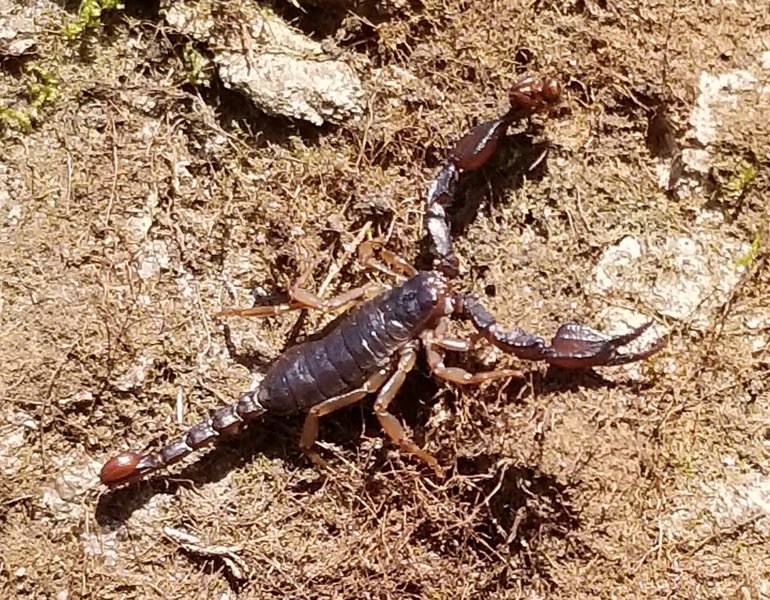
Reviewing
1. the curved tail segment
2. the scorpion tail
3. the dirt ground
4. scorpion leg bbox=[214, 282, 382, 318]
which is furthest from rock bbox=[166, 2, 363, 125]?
the scorpion tail

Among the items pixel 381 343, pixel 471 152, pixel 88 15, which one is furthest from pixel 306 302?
pixel 88 15

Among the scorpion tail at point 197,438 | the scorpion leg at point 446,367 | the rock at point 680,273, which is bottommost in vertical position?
the scorpion tail at point 197,438

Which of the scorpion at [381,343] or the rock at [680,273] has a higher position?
the rock at [680,273]

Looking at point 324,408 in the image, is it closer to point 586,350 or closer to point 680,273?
point 586,350

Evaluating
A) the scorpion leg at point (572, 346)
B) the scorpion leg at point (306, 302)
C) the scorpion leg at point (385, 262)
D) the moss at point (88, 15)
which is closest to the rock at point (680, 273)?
the scorpion leg at point (572, 346)

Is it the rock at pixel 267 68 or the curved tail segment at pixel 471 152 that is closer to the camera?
the curved tail segment at pixel 471 152

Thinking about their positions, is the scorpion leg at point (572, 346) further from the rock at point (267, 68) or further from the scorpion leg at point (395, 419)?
the rock at point (267, 68)
